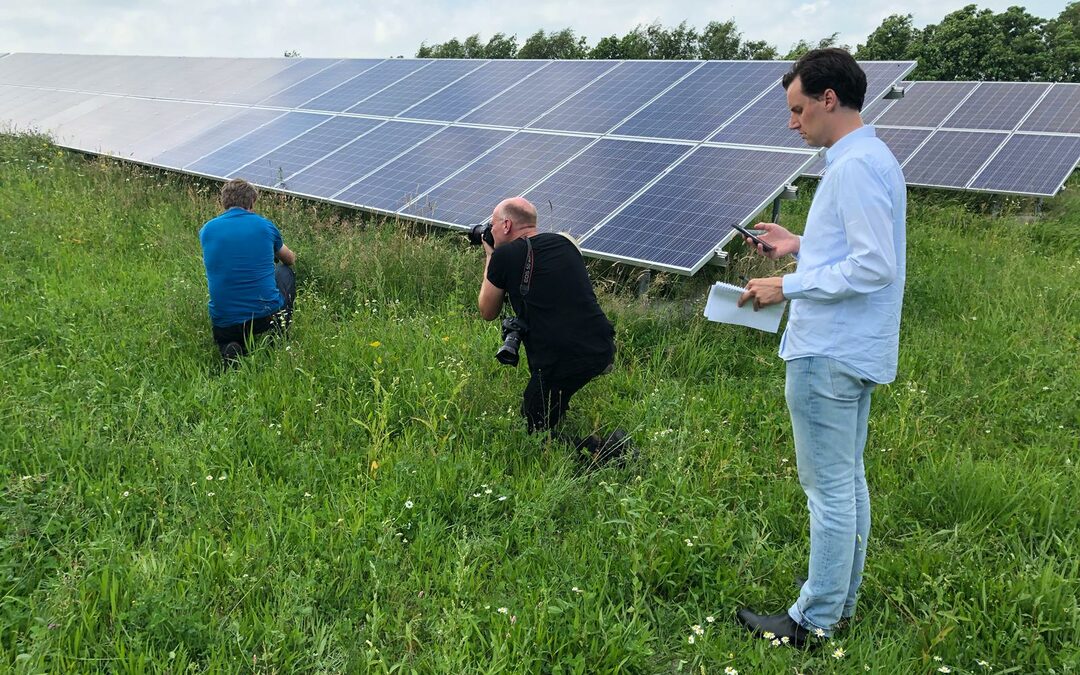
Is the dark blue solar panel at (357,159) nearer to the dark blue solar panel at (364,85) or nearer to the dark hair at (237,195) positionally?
the dark blue solar panel at (364,85)

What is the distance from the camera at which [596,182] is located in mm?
7148

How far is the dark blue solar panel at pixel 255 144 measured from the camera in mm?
9742

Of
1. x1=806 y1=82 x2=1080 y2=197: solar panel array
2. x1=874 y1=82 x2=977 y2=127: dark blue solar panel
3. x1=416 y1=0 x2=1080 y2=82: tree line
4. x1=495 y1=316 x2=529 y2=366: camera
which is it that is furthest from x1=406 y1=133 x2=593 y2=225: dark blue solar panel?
x1=416 y1=0 x2=1080 y2=82: tree line

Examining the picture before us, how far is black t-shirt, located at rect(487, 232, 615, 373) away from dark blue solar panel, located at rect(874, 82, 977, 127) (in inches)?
459

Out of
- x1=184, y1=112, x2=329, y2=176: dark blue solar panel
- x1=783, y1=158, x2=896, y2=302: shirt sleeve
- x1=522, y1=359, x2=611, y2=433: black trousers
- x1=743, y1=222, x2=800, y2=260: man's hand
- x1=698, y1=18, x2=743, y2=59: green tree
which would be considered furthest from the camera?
x1=698, y1=18, x2=743, y2=59: green tree

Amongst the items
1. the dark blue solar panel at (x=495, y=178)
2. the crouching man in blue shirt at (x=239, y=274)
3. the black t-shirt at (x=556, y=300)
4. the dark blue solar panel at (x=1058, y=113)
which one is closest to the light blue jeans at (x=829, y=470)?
the black t-shirt at (x=556, y=300)

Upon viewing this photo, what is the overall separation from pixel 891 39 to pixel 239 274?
33.3m

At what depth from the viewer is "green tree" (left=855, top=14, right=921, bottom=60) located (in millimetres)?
30484

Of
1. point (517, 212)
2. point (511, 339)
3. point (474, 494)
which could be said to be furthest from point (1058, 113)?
point (474, 494)

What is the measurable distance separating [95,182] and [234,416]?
7.45 metres

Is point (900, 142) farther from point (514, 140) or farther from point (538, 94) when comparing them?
point (514, 140)

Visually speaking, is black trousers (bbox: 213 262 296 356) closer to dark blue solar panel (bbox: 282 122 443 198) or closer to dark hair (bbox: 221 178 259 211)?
dark hair (bbox: 221 178 259 211)

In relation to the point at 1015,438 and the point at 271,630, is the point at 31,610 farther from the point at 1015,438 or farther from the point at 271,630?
the point at 1015,438

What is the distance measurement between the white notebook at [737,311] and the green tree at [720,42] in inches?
1532
